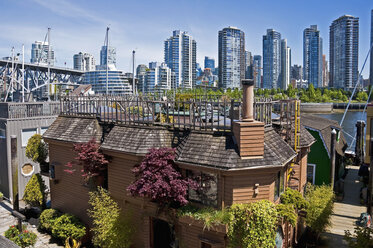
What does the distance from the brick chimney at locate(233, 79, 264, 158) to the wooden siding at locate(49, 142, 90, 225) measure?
9.32 m

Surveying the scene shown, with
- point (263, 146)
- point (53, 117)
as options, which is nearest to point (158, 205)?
point (263, 146)

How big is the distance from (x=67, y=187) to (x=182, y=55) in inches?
5348

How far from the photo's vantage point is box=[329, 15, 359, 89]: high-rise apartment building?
159125mm

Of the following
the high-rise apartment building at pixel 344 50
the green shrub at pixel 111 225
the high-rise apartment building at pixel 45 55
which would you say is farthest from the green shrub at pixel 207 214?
the high-rise apartment building at pixel 344 50

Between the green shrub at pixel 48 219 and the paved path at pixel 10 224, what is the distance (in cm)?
43

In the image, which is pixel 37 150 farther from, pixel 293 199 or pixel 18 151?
pixel 293 199

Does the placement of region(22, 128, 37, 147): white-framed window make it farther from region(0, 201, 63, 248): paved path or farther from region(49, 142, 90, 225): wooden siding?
region(49, 142, 90, 225): wooden siding

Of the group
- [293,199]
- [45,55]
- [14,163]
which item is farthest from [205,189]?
[45,55]

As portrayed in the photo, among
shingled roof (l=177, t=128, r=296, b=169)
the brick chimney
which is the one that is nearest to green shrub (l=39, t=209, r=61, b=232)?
shingled roof (l=177, t=128, r=296, b=169)

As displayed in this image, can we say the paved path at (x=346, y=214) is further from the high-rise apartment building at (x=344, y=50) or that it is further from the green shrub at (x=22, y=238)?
the high-rise apartment building at (x=344, y=50)

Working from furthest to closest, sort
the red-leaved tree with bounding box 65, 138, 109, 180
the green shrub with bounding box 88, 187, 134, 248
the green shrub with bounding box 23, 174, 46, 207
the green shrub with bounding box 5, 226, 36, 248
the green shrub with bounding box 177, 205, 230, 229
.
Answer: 1. the green shrub with bounding box 23, 174, 46, 207
2. the green shrub with bounding box 5, 226, 36, 248
3. the red-leaved tree with bounding box 65, 138, 109, 180
4. the green shrub with bounding box 88, 187, 134, 248
5. the green shrub with bounding box 177, 205, 230, 229

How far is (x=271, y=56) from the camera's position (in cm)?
18375

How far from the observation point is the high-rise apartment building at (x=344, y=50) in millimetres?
159125

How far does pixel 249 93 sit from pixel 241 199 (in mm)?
3850
